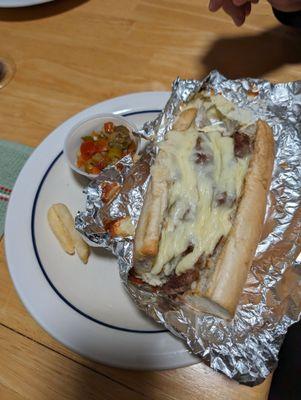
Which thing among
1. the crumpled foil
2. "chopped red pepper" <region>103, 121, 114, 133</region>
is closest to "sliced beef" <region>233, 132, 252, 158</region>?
the crumpled foil

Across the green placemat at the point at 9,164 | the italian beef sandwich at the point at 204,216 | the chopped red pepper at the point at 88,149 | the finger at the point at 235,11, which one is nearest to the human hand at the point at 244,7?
the finger at the point at 235,11

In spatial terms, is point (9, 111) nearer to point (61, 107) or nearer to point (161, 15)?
point (61, 107)

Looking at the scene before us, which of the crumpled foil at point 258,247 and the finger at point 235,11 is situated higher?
the finger at point 235,11

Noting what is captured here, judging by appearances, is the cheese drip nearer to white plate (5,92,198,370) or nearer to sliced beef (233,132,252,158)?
sliced beef (233,132,252,158)

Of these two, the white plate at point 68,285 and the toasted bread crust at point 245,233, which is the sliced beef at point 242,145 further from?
the white plate at point 68,285

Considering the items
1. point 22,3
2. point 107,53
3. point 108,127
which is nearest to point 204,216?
point 108,127

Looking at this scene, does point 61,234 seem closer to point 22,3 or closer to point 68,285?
point 68,285
